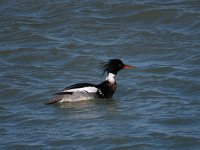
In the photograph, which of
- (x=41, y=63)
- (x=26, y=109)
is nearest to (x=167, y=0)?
(x=41, y=63)

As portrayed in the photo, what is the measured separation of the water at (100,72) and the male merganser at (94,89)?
0.54 ft

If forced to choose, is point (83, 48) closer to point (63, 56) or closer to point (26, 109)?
point (63, 56)

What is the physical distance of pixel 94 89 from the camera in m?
15.4

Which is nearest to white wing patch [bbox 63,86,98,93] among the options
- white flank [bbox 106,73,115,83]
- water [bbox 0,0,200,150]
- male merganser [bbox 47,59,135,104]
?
male merganser [bbox 47,59,135,104]

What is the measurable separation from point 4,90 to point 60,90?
3.87ft

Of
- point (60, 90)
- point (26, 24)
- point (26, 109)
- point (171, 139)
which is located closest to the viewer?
point (171, 139)

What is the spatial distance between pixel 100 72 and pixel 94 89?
1.57 meters

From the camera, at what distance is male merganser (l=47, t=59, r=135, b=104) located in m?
15.0

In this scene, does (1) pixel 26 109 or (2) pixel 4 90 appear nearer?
(1) pixel 26 109

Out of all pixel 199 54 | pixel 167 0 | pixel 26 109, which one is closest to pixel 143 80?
pixel 199 54

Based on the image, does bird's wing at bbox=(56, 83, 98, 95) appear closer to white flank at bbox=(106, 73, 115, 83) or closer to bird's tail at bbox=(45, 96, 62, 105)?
bird's tail at bbox=(45, 96, 62, 105)

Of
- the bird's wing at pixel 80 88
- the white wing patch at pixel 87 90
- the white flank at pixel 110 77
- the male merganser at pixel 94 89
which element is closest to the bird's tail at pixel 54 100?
the male merganser at pixel 94 89

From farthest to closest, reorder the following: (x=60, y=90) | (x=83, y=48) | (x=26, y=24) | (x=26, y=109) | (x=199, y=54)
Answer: (x=26, y=24) → (x=83, y=48) → (x=199, y=54) → (x=60, y=90) → (x=26, y=109)

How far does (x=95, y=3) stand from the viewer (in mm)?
21500
